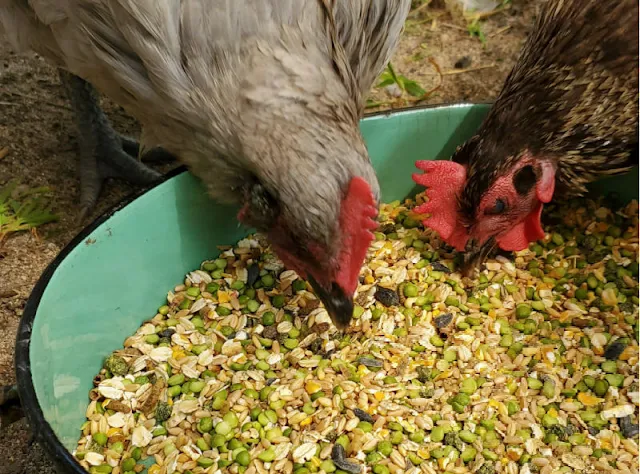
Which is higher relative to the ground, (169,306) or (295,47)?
(295,47)

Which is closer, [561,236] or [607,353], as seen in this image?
[607,353]

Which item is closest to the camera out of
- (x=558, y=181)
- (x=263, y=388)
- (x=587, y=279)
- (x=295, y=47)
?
(x=295, y=47)

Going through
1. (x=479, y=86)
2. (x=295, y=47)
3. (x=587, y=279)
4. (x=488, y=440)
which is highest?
(x=295, y=47)

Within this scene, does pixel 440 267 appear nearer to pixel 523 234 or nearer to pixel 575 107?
pixel 523 234

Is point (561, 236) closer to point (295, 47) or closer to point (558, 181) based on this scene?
point (558, 181)

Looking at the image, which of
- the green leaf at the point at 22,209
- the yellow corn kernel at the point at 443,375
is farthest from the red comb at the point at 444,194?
the green leaf at the point at 22,209

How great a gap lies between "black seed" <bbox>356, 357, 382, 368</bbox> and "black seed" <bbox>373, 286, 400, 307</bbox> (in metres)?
0.23

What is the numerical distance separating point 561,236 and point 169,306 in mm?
1386

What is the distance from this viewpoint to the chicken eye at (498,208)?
196 centimetres

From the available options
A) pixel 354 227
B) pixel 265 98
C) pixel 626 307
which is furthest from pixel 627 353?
pixel 265 98

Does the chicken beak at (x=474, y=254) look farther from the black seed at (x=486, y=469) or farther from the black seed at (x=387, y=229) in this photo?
the black seed at (x=486, y=469)

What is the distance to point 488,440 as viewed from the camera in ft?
5.98

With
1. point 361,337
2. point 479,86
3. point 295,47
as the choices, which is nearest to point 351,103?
point 295,47

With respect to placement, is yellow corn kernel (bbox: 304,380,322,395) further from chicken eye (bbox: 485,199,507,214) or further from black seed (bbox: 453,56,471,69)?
black seed (bbox: 453,56,471,69)
